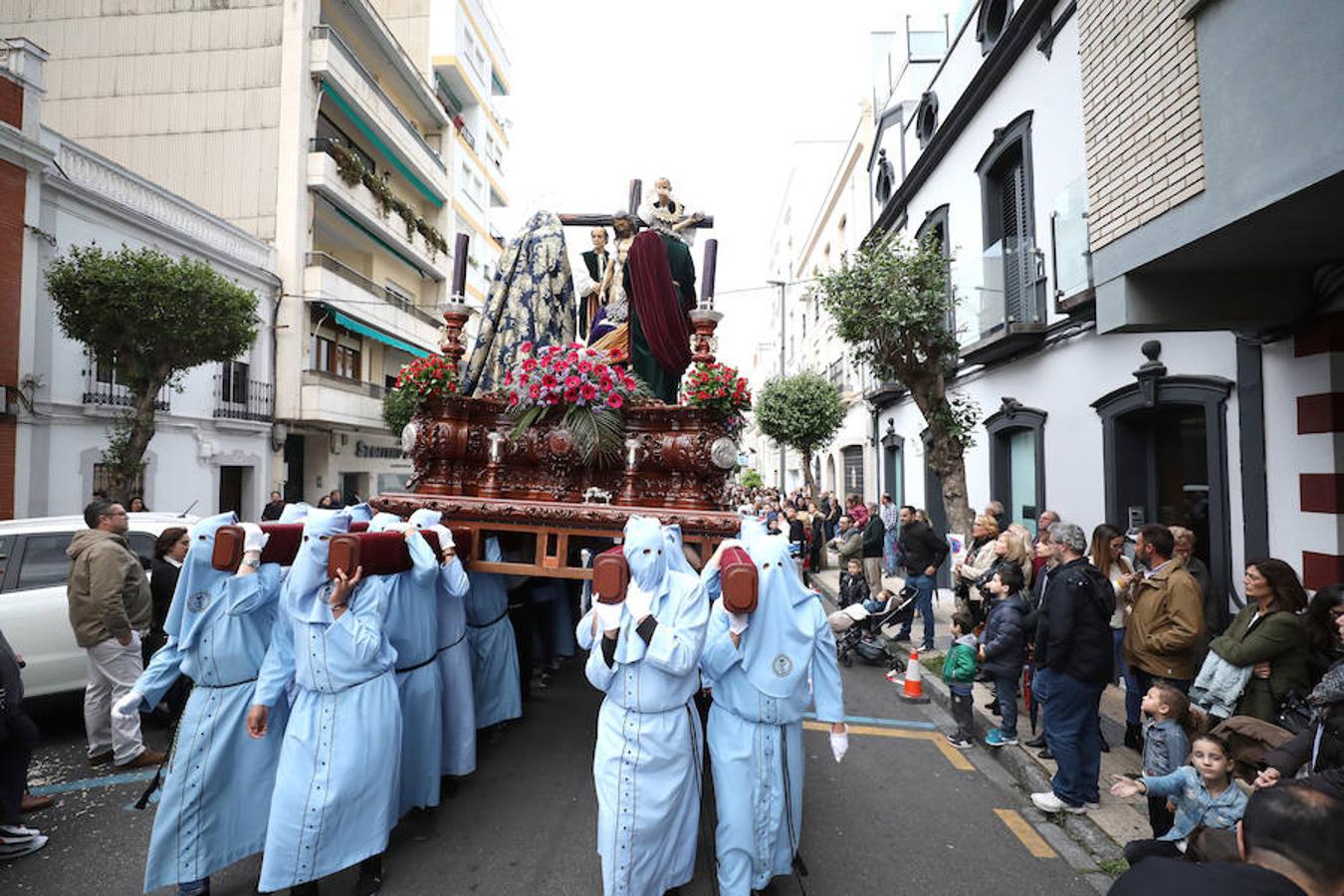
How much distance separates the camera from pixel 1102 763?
4719 millimetres

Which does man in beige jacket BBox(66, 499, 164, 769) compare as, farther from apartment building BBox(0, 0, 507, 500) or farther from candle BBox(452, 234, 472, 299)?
apartment building BBox(0, 0, 507, 500)

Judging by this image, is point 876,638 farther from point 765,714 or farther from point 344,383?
point 344,383

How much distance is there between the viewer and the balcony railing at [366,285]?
54.7 feet

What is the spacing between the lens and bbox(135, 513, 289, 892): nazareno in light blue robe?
3.10m

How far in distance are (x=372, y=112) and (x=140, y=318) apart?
12.3 metres

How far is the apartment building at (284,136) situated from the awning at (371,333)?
2.4 inches

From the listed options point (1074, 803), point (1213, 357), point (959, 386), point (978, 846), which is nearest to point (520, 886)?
point (978, 846)

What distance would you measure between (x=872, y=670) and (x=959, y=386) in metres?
6.26

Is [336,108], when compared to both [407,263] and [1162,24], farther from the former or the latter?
[1162,24]

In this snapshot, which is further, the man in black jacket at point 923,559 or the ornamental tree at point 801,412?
the ornamental tree at point 801,412

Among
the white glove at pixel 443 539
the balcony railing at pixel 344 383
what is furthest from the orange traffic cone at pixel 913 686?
the balcony railing at pixel 344 383

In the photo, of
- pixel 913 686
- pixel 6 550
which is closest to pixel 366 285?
pixel 6 550

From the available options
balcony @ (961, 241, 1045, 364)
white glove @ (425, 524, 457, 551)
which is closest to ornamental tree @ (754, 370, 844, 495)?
balcony @ (961, 241, 1045, 364)

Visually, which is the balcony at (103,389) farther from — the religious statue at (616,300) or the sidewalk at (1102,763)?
the sidewalk at (1102,763)
